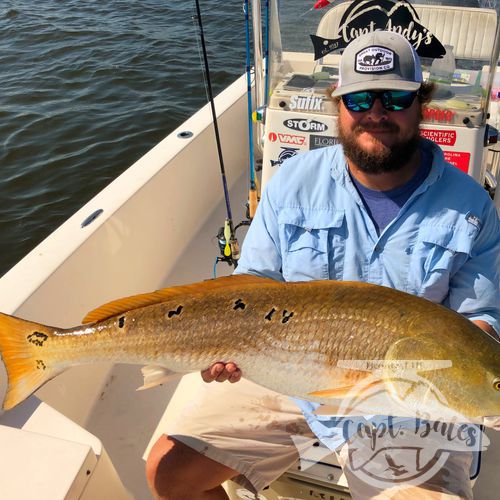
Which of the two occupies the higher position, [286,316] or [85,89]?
[286,316]

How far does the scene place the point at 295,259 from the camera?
2.20 m

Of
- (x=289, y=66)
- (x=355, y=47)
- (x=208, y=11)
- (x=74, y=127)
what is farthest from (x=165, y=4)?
(x=355, y=47)

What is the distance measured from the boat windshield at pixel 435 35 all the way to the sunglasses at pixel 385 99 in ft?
3.40

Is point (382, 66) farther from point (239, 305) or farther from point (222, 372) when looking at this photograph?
point (222, 372)

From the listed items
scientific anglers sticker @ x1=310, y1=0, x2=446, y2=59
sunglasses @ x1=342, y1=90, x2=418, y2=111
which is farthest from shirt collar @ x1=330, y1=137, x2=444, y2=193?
scientific anglers sticker @ x1=310, y1=0, x2=446, y2=59

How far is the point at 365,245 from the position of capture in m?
2.10

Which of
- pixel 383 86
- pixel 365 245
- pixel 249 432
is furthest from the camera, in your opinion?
pixel 249 432

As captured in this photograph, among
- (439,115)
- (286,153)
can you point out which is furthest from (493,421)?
(286,153)

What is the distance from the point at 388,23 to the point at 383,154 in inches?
47.6

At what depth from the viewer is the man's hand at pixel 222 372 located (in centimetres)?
182

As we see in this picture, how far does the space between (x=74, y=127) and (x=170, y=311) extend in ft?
21.0

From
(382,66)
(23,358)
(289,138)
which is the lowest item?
(289,138)

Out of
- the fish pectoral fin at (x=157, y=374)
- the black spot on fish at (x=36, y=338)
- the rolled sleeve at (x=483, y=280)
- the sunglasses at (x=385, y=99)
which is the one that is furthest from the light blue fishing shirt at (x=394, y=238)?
the black spot on fish at (x=36, y=338)

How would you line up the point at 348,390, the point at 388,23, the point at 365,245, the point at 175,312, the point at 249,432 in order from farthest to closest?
the point at 388,23
the point at 249,432
the point at 365,245
the point at 175,312
the point at 348,390
